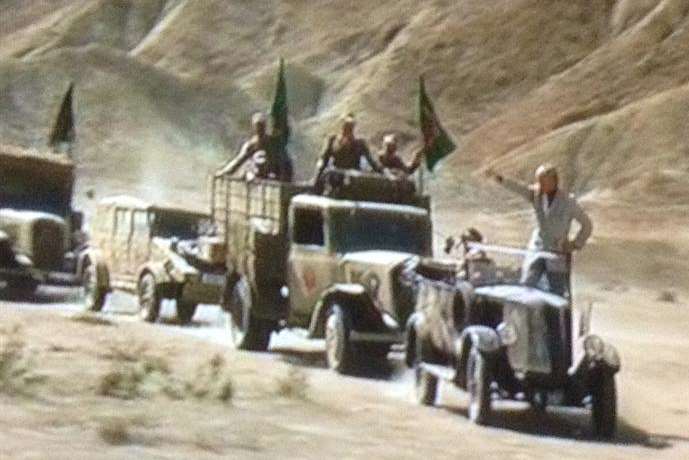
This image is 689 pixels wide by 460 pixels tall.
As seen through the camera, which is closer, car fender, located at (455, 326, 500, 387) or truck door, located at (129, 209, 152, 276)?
car fender, located at (455, 326, 500, 387)

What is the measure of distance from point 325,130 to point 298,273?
5296 cm

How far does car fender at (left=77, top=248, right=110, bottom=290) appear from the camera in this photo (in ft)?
92.4

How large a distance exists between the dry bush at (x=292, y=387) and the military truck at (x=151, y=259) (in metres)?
6.80

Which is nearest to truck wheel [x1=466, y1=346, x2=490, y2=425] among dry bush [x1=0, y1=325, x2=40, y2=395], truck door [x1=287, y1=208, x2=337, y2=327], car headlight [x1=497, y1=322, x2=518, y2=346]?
car headlight [x1=497, y1=322, x2=518, y2=346]

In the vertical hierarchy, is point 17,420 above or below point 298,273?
below

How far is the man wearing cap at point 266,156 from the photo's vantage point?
928 inches

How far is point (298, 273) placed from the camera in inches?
835

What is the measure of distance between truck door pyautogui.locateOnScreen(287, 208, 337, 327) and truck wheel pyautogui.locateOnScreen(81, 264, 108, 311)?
23.3 ft

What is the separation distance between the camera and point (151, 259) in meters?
27.0

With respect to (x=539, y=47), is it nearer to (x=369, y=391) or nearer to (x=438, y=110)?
(x=438, y=110)

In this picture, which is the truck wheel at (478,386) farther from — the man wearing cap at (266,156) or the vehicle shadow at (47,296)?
the vehicle shadow at (47,296)

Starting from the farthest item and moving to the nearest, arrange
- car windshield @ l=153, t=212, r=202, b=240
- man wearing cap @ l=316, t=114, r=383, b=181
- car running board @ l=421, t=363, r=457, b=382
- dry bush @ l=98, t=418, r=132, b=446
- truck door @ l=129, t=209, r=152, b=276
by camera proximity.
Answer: car windshield @ l=153, t=212, r=202, b=240
truck door @ l=129, t=209, r=152, b=276
man wearing cap @ l=316, t=114, r=383, b=181
car running board @ l=421, t=363, r=457, b=382
dry bush @ l=98, t=418, r=132, b=446

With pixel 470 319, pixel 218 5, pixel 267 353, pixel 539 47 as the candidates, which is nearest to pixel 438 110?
pixel 539 47

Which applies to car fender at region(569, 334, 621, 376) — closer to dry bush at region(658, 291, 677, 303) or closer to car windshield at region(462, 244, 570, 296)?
car windshield at region(462, 244, 570, 296)
